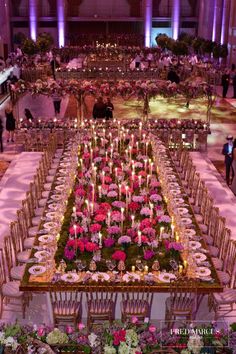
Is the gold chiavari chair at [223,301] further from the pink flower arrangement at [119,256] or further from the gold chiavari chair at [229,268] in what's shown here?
the pink flower arrangement at [119,256]

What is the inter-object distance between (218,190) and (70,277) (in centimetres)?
650

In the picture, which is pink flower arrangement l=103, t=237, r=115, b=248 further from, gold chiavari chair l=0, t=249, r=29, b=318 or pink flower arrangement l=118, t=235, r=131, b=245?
gold chiavari chair l=0, t=249, r=29, b=318

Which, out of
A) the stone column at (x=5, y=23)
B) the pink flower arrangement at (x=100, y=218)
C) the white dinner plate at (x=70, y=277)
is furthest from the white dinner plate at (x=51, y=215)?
the stone column at (x=5, y=23)

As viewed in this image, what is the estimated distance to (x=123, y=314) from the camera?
721 centimetres

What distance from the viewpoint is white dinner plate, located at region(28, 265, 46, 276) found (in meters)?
7.48

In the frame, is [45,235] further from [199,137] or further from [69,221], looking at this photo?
[199,137]

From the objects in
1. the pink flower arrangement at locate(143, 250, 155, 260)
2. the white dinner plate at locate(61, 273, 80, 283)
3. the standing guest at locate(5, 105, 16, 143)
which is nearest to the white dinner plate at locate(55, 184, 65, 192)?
the pink flower arrangement at locate(143, 250, 155, 260)

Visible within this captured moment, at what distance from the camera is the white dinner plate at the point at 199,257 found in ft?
25.7

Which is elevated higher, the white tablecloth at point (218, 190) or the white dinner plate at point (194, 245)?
the white dinner plate at point (194, 245)

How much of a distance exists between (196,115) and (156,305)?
45.2ft

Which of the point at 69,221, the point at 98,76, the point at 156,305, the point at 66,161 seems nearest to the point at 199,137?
the point at 66,161

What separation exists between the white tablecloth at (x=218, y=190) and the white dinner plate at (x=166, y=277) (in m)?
3.44

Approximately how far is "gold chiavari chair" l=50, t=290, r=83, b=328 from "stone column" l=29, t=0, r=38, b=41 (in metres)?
34.2

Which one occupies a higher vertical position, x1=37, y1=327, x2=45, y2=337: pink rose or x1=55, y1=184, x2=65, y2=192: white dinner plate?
x1=55, y1=184, x2=65, y2=192: white dinner plate
